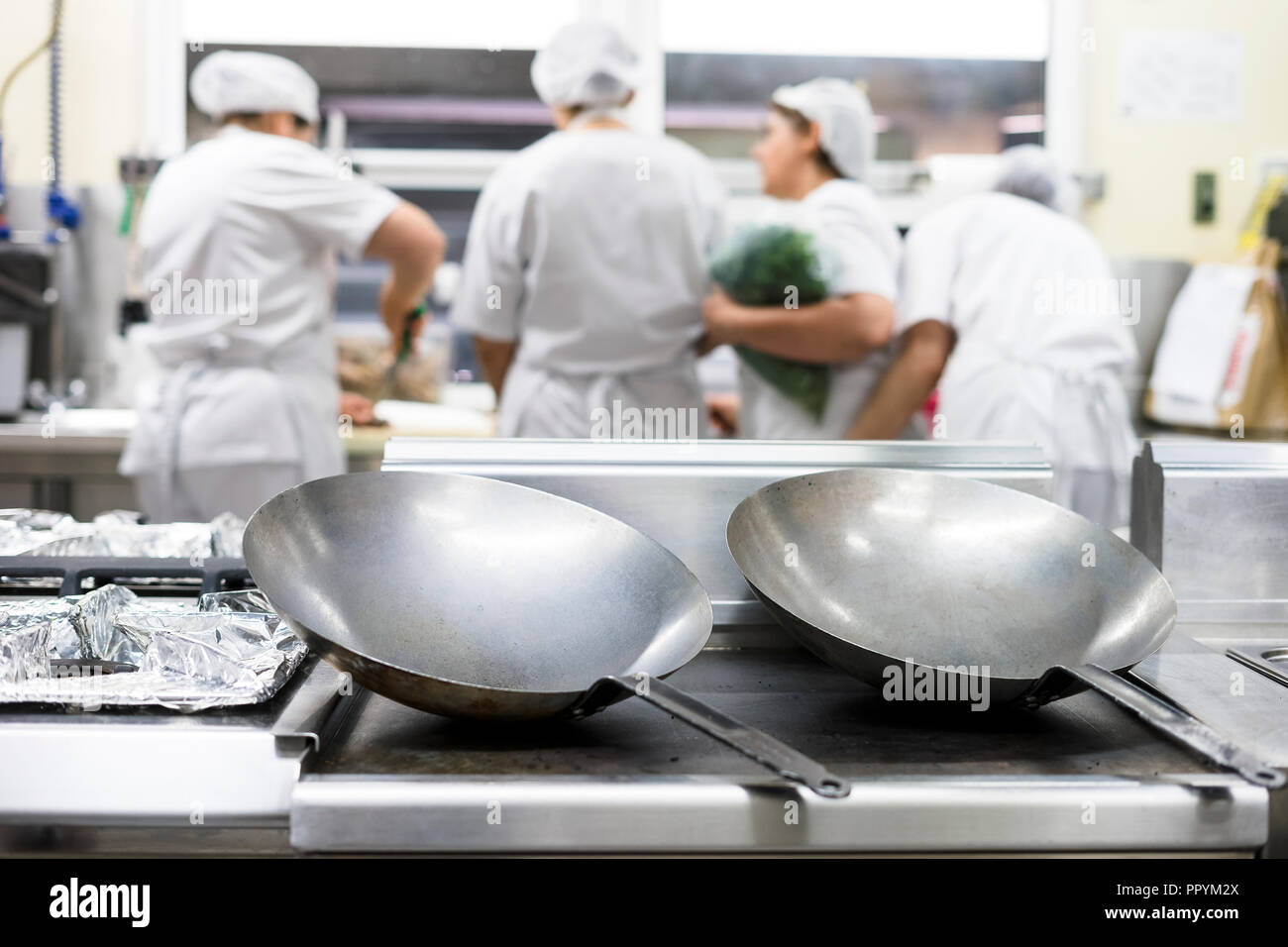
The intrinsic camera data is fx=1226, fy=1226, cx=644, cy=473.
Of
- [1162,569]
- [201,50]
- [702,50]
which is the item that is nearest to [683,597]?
[1162,569]

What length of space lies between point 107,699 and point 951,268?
5.96 feet

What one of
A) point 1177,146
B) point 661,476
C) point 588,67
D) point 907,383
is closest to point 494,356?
point 588,67

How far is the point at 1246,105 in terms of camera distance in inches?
125

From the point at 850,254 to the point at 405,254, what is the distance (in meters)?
0.84

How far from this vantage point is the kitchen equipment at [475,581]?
0.77m

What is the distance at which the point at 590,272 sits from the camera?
7.07 feet

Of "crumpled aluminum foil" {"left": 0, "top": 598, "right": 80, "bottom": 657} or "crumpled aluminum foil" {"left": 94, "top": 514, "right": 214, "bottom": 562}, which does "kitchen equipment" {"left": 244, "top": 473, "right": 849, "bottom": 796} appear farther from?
"crumpled aluminum foil" {"left": 94, "top": 514, "right": 214, "bottom": 562}

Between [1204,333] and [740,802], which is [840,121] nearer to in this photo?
[1204,333]

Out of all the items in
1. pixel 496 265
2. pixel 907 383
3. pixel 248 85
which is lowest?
pixel 907 383

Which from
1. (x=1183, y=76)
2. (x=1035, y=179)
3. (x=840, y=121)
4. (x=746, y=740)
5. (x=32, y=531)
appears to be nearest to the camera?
(x=746, y=740)

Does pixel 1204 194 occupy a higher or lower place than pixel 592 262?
higher

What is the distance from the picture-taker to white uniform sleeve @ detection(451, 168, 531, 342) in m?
2.15

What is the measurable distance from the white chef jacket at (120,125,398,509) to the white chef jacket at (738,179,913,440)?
0.77m

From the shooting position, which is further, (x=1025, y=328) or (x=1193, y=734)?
(x=1025, y=328)
